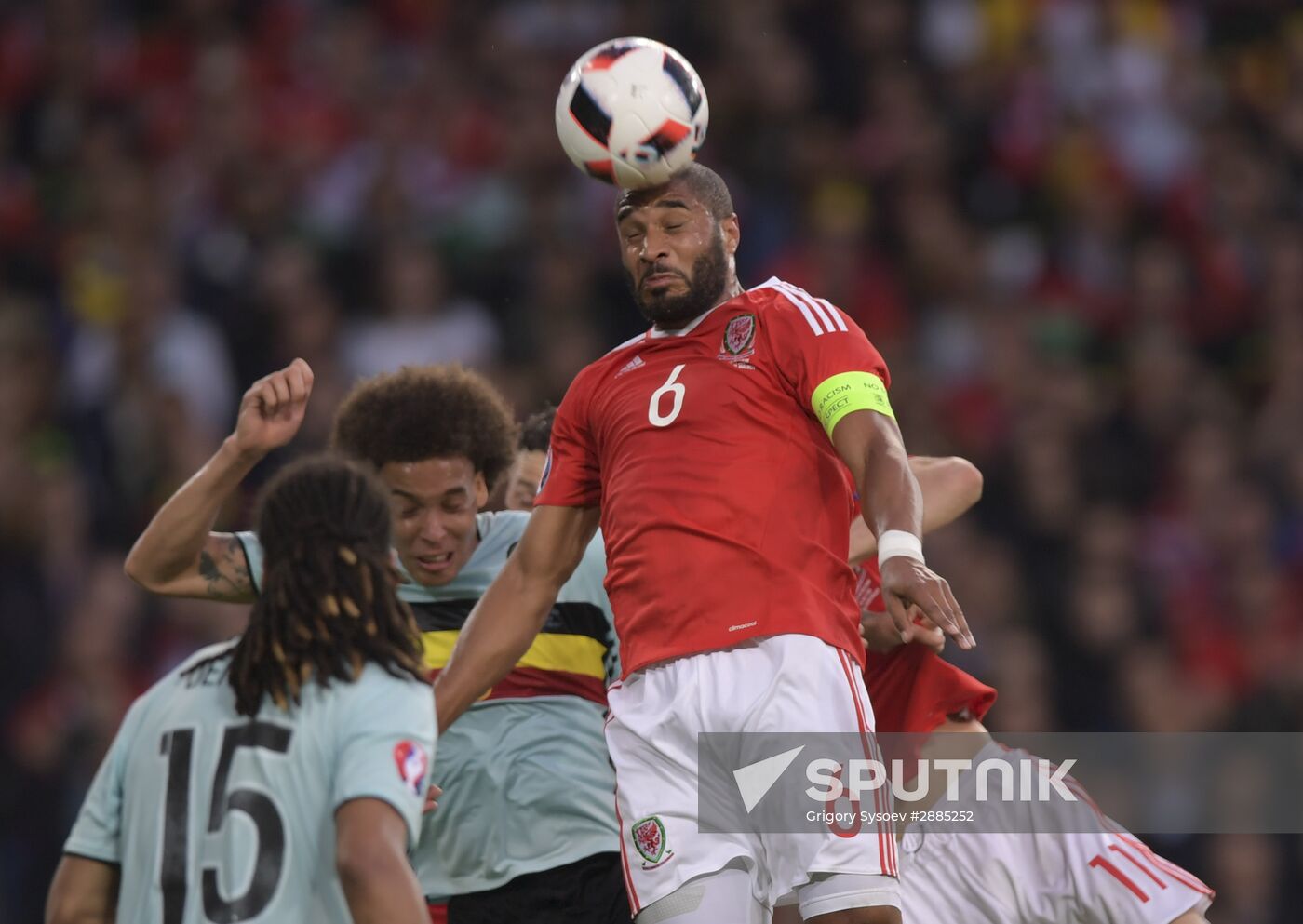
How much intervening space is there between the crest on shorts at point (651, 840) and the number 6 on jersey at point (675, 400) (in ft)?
2.90

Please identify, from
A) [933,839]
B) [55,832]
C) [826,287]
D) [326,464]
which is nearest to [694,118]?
[326,464]

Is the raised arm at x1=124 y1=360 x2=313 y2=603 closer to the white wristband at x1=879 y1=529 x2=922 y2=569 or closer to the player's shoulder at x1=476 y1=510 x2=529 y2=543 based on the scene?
the player's shoulder at x1=476 y1=510 x2=529 y2=543

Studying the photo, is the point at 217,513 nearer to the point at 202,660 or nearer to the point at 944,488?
the point at 202,660

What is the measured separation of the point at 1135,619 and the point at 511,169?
13.7 ft

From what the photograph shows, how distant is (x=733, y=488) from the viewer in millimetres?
4129

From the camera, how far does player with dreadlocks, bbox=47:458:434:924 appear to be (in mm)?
3234

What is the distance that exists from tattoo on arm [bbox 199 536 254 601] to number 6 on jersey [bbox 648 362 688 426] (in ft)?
3.86

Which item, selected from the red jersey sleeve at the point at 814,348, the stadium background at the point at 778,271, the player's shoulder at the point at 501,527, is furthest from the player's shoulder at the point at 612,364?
the stadium background at the point at 778,271

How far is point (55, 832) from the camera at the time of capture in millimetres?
7727

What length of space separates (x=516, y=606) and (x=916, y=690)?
3.55ft

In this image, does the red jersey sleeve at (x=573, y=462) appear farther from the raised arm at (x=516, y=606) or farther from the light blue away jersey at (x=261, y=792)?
the light blue away jersey at (x=261, y=792)

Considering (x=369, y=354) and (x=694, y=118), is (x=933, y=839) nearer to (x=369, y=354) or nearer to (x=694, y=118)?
(x=694, y=118)

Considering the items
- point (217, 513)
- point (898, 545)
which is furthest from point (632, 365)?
point (217, 513)

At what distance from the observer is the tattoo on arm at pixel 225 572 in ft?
15.4
